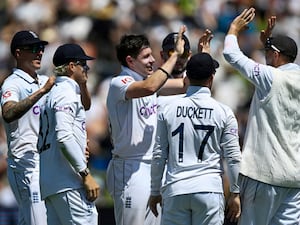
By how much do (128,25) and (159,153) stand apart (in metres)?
8.45

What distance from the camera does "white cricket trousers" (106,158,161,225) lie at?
1000cm

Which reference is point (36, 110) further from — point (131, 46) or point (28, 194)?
point (131, 46)

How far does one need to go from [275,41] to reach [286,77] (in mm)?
362

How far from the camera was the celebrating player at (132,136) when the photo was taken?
32.8 ft

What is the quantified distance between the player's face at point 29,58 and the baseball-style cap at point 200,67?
1894mm

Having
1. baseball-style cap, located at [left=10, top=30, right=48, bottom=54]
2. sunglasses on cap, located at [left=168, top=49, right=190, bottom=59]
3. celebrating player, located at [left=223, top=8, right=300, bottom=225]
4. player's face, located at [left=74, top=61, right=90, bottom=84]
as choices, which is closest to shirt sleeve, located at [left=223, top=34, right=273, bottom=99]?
celebrating player, located at [left=223, top=8, right=300, bottom=225]

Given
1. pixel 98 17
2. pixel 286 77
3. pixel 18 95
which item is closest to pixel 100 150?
pixel 98 17

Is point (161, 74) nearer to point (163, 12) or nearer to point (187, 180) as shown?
point (187, 180)

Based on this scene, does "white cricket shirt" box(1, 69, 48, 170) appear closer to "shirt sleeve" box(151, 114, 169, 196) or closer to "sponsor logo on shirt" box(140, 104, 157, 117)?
"sponsor logo on shirt" box(140, 104, 157, 117)

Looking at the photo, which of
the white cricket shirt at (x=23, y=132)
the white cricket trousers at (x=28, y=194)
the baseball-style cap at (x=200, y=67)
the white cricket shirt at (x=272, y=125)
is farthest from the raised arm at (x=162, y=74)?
the white cricket trousers at (x=28, y=194)

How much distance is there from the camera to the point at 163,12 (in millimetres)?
17781

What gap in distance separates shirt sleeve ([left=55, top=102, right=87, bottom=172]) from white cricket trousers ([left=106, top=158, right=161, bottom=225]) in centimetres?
95

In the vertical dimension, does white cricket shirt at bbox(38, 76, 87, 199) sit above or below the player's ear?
below

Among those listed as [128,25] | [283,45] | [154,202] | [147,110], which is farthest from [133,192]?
[128,25]
